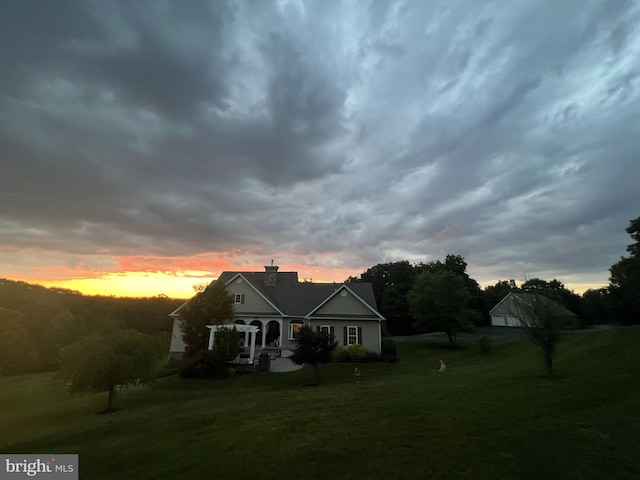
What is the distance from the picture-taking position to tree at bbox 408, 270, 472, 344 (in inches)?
1393

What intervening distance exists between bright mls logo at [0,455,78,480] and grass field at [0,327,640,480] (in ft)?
0.97

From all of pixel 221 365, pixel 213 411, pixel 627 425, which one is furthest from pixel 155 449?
pixel 221 365

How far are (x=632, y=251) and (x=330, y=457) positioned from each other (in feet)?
126

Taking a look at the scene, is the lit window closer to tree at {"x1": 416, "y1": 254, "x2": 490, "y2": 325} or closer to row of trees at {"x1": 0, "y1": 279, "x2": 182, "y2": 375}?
row of trees at {"x1": 0, "y1": 279, "x2": 182, "y2": 375}

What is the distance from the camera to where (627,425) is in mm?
8320

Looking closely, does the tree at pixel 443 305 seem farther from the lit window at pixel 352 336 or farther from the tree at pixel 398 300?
the tree at pixel 398 300

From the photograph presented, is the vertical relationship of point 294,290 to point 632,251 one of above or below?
below

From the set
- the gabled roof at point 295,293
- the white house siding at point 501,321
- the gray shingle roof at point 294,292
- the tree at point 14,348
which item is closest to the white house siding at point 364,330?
the gabled roof at point 295,293

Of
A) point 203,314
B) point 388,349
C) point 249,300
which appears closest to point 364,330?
point 388,349

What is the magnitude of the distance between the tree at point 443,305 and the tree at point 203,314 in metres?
21.7

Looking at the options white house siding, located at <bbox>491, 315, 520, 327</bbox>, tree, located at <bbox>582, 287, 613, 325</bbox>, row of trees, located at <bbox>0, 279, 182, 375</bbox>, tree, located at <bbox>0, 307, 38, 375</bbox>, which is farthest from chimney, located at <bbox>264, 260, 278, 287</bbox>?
tree, located at <bbox>582, 287, 613, 325</bbox>

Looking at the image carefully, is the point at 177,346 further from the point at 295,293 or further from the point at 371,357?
the point at 371,357

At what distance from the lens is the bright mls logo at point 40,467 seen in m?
7.43

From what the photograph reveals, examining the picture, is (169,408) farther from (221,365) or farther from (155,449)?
(221,365)
